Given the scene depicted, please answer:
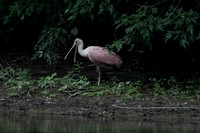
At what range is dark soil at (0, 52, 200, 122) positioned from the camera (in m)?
10.0

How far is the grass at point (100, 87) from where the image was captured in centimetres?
1135

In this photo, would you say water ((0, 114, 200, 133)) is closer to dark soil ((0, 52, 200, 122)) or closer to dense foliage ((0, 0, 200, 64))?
dark soil ((0, 52, 200, 122))

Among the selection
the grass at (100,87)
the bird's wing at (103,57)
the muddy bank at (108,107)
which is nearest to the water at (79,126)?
the muddy bank at (108,107)

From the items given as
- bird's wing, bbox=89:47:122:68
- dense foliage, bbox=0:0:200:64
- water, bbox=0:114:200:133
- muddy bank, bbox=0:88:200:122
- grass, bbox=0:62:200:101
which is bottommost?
water, bbox=0:114:200:133

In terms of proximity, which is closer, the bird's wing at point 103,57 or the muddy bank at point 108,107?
the muddy bank at point 108,107

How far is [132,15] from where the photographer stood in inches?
437

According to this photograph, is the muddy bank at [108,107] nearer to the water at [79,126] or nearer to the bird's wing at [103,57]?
the water at [79,126]

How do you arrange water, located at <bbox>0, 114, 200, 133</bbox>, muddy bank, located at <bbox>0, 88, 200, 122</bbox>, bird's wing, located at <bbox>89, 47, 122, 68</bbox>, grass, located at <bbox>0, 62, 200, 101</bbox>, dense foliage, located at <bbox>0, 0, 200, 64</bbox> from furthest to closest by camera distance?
bird's wing, located at <bbox>89, 47, 122, 68</bbox> → grass, located at <bbox>0, 62, 200, 101</bbox> → dense foliage, located at <bbox>0, 0, 200, 64</bbox> → muddy bank, located at <bbox>0, 88, 200, 122</bbox> → water, located at <bbox>0, 114, 200, 133</bbox>

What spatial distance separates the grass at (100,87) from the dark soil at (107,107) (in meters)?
0.15

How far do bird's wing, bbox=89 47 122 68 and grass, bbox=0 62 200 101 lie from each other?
15.5 inches

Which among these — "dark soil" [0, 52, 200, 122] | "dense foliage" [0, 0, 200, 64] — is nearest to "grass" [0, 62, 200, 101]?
"dark soil" [0, 52, 200, 122]

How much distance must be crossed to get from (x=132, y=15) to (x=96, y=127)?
3172 mm

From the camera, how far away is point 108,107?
10570mm

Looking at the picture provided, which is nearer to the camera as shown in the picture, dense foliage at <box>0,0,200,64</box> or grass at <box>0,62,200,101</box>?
dense foliage at <box>0,0,200,64</box>
